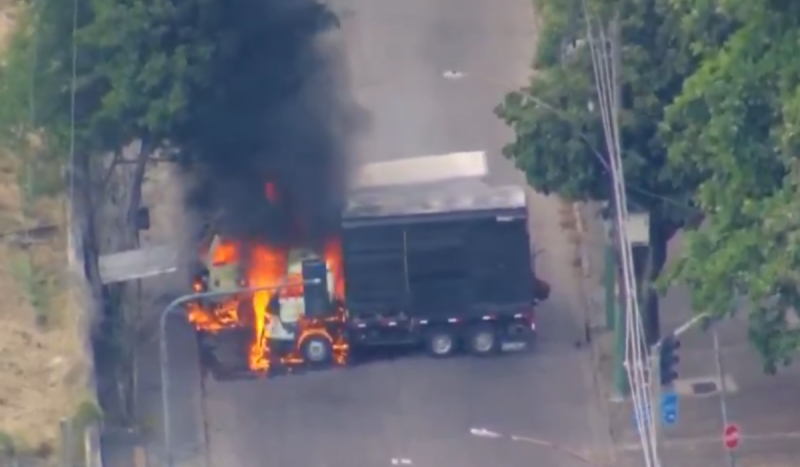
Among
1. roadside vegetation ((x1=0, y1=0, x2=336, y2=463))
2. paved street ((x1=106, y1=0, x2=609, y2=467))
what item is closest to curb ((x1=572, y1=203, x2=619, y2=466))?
paved street ((x1=106, y1=0, x2=609, y2=467))

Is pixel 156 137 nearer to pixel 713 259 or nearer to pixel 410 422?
pixel 410 422

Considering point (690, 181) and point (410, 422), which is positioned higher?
point (690, 181)

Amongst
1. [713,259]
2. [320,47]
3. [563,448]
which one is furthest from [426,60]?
[713,259]

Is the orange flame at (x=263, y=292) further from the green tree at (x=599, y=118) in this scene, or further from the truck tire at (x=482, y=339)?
the green tree at (x=599, y=118)

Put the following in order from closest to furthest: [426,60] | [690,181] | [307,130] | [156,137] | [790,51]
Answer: [790,51] < [690,181] < [156,137] < [307,130] < [426,60]

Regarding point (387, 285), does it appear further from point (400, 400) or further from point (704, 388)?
point (704, 388)

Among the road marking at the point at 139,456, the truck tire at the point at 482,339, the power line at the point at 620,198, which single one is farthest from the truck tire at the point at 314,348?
the power line at the point at 620,198
